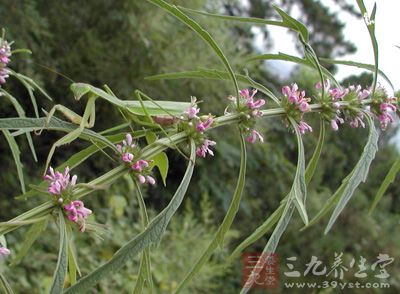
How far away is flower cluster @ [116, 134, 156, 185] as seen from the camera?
34 centimetres

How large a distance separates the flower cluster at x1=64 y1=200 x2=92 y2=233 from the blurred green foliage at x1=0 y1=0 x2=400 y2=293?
3.58ft

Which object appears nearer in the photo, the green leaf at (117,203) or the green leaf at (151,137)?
the green leaf at (151,137)

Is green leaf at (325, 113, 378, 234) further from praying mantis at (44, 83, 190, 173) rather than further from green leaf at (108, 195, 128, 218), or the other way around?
green leaf at (108, 195, 128, 218)

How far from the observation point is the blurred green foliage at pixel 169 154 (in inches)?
63.6

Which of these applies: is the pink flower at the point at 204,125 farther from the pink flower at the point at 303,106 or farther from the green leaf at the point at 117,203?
the green leaf at the point at 117,203

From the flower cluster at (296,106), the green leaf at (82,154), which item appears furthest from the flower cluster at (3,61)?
the flower cluster at (296,106)

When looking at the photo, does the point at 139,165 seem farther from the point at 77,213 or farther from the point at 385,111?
the point at 385,111

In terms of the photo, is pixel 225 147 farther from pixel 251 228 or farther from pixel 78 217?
pixel 78 217

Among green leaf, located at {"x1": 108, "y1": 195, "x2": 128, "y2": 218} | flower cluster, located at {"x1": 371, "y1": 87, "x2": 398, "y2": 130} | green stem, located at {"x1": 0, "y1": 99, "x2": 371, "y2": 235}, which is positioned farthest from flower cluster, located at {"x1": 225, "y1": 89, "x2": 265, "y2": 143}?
green leaf, located at {"x1": 108, "y1": 195, "x2": 128, "y2": 218}

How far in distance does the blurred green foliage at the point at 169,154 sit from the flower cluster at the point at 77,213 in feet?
3.58

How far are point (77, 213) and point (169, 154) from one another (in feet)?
5.05

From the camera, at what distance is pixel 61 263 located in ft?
1.00

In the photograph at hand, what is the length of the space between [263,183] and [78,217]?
6.56ft

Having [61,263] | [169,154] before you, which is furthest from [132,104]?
[169,154]
